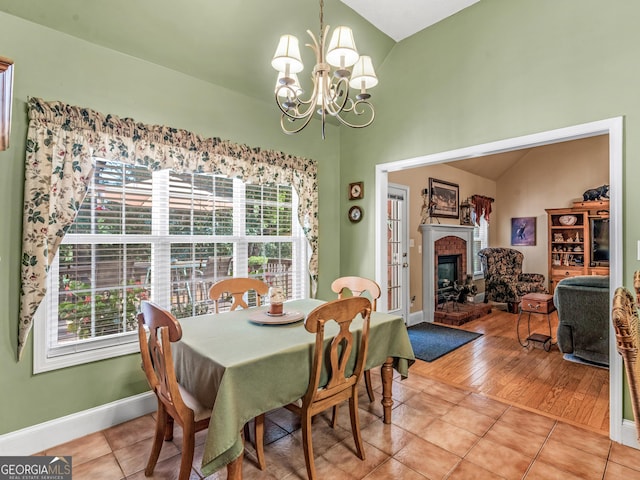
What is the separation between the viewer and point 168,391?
5.24 ft

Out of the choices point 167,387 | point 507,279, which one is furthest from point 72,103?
point 507,279

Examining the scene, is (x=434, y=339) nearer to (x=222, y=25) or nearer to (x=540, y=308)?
(x=540, y=308)

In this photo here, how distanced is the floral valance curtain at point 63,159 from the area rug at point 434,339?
3.20 m

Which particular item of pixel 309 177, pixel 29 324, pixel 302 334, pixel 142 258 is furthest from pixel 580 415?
pixel 29 324

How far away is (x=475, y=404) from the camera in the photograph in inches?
108

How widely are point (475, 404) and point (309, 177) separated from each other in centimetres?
267

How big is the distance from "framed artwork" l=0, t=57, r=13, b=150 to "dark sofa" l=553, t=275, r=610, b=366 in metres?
4.43

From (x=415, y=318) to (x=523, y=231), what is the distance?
379cm

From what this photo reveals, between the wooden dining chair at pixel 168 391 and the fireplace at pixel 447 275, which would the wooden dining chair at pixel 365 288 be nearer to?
the wooden dining chair at pixel 168 391

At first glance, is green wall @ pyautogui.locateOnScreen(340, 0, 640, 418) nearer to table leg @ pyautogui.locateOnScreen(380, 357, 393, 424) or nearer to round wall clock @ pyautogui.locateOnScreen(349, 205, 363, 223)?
round wall clock @ pyautogui.locateOnScreen(349, 205, 363, 223)

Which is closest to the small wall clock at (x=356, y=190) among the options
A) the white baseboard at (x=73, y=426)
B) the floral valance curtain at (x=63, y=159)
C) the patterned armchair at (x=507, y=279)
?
the floral valance curtain at (x=63, y=159)

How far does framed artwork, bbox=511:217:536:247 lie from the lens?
23.3 feet

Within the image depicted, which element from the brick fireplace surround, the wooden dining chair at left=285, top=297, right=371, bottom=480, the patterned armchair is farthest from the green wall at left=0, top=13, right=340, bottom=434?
the patterned armchair

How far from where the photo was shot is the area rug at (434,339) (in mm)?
3920
